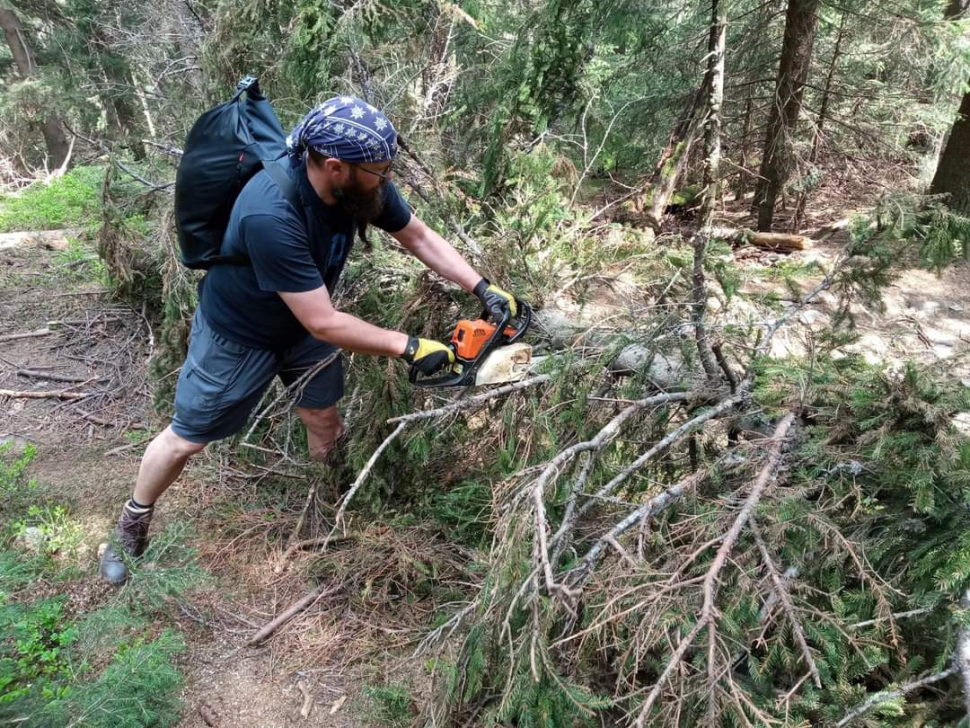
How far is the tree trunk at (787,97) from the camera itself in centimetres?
563

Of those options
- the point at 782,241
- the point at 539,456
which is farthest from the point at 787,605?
the point at 782,241

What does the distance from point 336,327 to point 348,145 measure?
698 millimetres

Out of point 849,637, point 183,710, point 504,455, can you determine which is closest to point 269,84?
point 504,455

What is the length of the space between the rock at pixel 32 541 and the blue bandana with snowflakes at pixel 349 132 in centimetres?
259

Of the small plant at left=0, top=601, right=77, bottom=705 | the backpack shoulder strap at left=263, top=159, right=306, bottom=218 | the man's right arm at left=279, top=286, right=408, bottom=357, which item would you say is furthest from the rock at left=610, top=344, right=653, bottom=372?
the small plant at left=0, top=601, right=77, bottom=705

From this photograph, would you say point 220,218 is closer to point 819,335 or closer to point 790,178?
point 819,335

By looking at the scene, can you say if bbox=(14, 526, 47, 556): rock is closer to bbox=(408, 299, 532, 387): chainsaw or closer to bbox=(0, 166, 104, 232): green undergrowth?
bbox=(408, 299, 532, 387): chainsaw

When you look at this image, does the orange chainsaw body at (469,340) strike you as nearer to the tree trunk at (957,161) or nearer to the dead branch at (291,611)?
the dead branch at (291,611)

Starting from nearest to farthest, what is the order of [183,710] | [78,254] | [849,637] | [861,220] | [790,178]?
[849,637] < [861,220] < [183,710] < [78,254] < [790,178]

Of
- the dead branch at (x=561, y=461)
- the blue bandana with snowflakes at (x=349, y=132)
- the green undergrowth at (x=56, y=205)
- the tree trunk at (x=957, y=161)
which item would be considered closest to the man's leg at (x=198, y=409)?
the blue bandana with snowflakes at (x=349, y=132)

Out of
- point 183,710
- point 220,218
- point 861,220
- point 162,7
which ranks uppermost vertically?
point 162,7

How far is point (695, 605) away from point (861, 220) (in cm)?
141

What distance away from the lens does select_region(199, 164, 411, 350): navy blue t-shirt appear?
223cm

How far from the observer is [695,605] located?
65.9 inches
